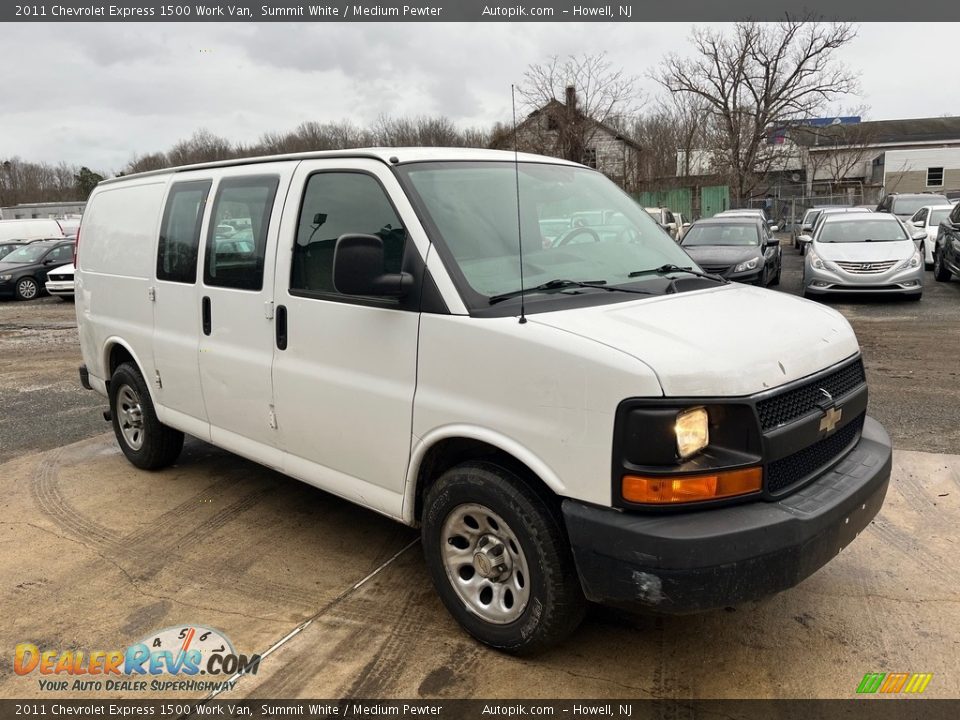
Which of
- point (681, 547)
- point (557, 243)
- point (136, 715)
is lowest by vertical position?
point (136, 715)

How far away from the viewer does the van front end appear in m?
2.52

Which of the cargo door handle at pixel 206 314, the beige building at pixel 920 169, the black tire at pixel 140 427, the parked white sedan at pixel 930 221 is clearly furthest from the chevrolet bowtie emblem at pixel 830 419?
the beige building at pixel 920 169

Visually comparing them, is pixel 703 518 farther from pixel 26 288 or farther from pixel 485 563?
pixel 26 288

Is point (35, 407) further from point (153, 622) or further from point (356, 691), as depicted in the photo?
point (356, 691)

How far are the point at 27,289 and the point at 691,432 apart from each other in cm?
2322

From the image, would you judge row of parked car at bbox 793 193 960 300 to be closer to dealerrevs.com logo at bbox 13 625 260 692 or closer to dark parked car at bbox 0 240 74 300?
dealerrevs.com logo at bbox 13 625 260 692

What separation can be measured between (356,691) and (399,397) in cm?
121

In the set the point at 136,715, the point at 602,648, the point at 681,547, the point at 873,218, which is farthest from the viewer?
the point at 873,218

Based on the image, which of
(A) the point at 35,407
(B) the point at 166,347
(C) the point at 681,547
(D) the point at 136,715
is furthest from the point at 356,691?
(A) the point at 35,407

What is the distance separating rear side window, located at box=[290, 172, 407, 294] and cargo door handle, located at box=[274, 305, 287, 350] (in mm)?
145

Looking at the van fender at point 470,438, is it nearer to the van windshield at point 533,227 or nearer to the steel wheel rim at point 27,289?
the van windshield at point 533,227

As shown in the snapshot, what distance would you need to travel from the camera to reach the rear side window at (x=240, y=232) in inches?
157

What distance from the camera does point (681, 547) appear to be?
251cm

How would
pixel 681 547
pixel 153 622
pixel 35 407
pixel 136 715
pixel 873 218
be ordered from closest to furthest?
pixel 681 547, pixel 136 715, pixel 153 622, pixel 35 407, pixel 873 218
